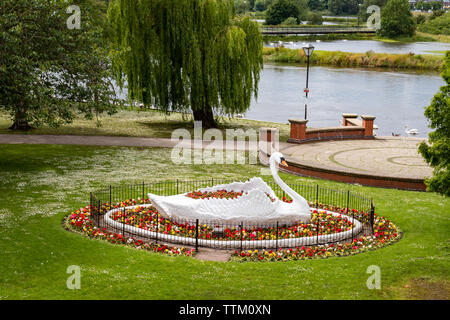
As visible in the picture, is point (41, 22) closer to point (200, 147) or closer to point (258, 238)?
point (200, 147)

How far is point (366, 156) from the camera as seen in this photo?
29.2 meters

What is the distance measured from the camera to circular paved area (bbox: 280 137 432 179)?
25.8 meters

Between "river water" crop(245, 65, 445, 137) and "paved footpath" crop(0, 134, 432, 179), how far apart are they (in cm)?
1565

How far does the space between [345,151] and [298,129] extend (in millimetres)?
3223

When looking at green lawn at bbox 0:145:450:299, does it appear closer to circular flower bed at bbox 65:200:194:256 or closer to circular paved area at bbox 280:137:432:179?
circular flower bed at bbox 65:200:194:256

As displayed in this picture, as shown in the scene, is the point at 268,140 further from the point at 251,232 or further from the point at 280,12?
the point at 280,12

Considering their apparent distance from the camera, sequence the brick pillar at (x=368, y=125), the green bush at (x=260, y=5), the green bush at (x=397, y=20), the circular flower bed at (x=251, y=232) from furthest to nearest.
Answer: the green bush at (x=260, y=5) → the green bush at (x=397, y=20) → the brick pillar at (x=368, y=125) → the circular flower bed at (x=251, y=232)

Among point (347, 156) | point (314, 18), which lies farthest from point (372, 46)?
point (347, 156)

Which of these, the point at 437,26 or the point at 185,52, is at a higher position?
the point at 437,26

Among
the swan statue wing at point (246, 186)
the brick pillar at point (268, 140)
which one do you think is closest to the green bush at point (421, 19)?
the brick pillar at point (268, 140)

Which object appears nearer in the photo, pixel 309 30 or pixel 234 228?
pixel 234 228

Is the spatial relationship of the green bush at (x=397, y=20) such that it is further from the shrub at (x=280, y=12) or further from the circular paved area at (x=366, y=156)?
the circular paved area at (x=366, y=156)

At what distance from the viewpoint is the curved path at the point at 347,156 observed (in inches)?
966

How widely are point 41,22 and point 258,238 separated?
13.7m
